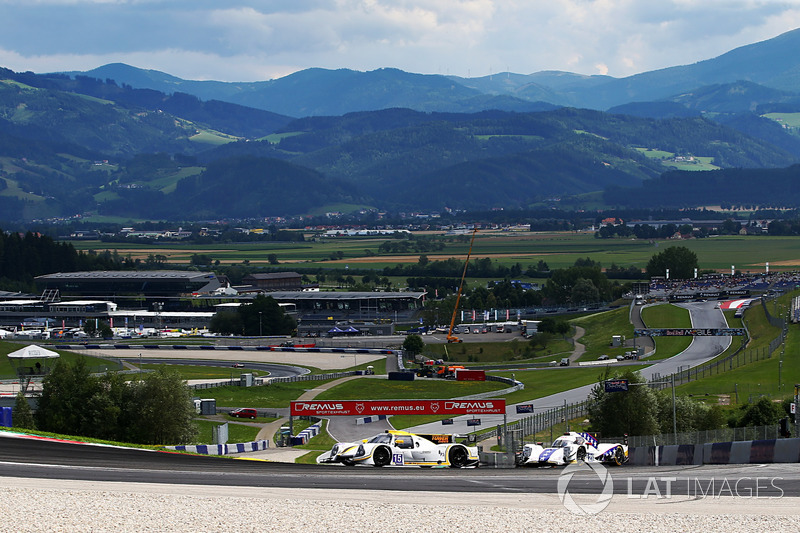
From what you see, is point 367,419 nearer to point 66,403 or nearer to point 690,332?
point 66,403

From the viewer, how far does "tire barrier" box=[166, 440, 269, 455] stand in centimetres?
4965

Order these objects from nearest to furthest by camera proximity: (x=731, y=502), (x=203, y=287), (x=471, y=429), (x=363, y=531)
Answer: (x=363, y=531), (x=731, y=502), (x=471, y=429), (x=203, y=287)

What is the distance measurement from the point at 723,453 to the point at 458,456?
32.5ft

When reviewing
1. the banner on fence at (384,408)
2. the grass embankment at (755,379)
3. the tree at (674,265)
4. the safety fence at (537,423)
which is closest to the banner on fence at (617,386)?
the safety fence at (537,423)

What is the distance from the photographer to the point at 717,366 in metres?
83.4

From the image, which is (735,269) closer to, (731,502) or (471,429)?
(471,429)

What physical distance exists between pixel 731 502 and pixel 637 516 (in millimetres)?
2941

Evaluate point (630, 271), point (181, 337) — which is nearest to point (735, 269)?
point (630, 271)

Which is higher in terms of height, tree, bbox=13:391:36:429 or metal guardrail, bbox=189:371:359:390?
tree, bbox=13:391:36:429

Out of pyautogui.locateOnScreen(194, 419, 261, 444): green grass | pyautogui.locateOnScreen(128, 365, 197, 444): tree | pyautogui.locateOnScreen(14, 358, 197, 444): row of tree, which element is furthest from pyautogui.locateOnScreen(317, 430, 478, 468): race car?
pyautogui.locateOnScreen(194, 419, 261, 444): green grass

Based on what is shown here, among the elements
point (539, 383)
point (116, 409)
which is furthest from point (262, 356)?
point (116, 409)

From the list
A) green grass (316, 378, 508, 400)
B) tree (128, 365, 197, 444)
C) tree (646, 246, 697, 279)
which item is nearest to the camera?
tree (128, 365, 197, 444)

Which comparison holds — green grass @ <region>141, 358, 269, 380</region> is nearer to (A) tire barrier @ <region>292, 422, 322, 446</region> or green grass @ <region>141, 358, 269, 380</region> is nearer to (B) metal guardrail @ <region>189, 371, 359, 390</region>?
(B) metal guardrail @ <region>189, 371, 359, 390</region>

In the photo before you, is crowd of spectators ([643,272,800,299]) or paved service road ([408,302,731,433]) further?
crowd of spectators ([643,272,800,299])
